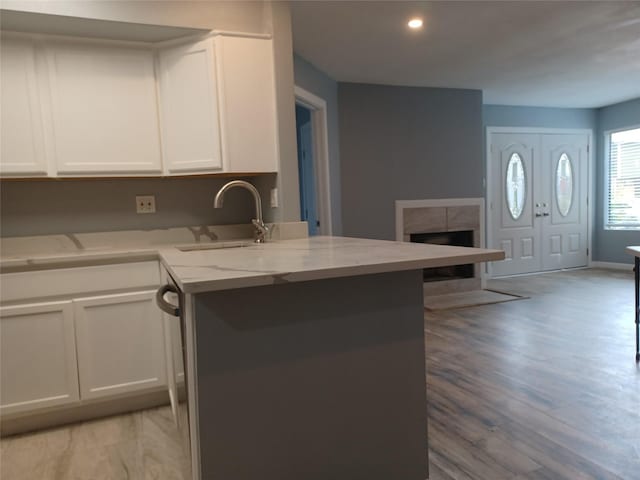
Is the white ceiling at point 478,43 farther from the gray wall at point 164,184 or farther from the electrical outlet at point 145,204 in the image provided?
the electrical outlet at point 145,204

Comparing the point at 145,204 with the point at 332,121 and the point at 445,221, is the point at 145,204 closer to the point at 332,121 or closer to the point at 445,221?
the point at 332,121

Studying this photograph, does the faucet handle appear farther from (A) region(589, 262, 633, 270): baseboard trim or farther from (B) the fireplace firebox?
(A) region(589, 262, 633, 270): baseboard trim

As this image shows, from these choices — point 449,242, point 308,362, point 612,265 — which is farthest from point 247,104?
point 612,265

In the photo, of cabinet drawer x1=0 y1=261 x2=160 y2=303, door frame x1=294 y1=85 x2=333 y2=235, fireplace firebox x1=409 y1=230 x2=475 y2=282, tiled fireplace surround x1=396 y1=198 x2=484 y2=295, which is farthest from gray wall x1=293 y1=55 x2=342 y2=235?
cabinet drawer x1=0 y1=261 x2=160 y2=303

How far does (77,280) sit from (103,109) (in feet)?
3.38

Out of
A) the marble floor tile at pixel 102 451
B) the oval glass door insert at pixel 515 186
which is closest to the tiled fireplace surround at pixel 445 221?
the oval glass door insert at pixel 515 186

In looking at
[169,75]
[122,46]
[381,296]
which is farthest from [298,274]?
[122,46]

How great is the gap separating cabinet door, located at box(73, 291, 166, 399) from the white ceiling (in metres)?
2.11

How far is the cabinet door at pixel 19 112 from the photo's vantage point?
2.43 m

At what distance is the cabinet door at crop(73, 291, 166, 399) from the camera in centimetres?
238

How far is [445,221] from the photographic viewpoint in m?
5.23

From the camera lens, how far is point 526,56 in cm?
402

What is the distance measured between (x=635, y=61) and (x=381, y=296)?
4.42 m

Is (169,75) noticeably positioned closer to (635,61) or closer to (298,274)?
(298,274)
